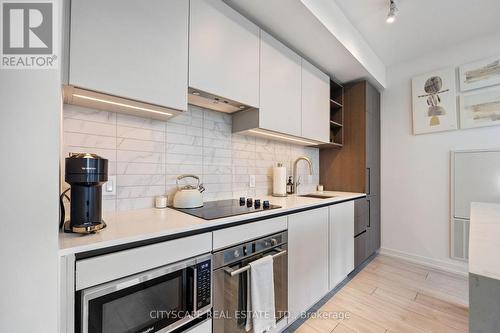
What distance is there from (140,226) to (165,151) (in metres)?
0.65

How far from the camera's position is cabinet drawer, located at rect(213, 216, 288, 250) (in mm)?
1087

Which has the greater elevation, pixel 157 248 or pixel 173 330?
pixel 157 248

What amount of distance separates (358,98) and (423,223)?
175 cm

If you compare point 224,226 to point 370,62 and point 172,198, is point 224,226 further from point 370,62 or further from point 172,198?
point 370,62

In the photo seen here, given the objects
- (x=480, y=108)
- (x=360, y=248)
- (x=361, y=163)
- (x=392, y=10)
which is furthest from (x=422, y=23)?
(x=360, y=248)

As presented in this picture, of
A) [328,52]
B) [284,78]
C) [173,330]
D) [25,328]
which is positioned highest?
[328,52]

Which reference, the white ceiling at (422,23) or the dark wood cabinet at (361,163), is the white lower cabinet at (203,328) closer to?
the dark wood cabinet at (361,163)

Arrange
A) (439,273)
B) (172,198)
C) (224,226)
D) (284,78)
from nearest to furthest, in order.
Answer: (224,226)
(172,198)
(284,78)
(439,273)

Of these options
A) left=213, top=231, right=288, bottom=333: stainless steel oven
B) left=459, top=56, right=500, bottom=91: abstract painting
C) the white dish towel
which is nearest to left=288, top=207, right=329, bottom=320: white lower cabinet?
left=213, top=231, right=288, bottom=333: stainless steel oven

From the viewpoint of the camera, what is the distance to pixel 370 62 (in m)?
2.46

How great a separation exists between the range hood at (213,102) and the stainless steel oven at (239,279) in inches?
37.5

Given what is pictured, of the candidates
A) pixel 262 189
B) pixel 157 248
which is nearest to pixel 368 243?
pixel 262 189

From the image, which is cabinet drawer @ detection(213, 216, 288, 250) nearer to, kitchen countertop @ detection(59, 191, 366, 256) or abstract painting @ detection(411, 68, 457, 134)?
kitchen countertop @ detection(59, 191, 366, 256)

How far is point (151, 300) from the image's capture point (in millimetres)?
879
